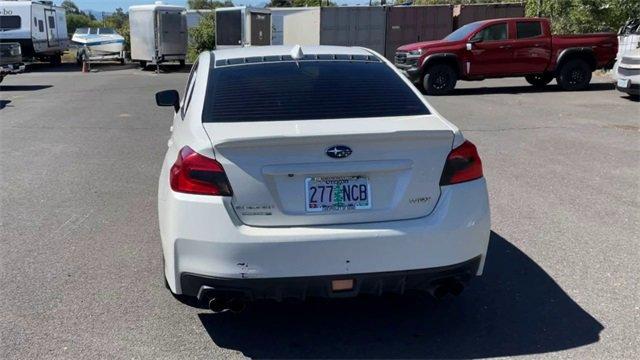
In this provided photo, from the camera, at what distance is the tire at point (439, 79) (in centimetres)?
1714

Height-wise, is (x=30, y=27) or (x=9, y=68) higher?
(x=30, y=27)

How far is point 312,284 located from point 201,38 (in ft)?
97.3

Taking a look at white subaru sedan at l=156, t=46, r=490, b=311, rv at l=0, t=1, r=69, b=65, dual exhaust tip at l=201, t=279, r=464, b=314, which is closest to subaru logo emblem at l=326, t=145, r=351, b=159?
white subaru sedan at l=156, t=46, r=490, b=311

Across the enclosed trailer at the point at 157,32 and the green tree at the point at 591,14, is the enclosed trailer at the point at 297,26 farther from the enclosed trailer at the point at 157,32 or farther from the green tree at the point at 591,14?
the green tree at the point at 591,14

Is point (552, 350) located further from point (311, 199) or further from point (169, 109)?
point (169, 109)

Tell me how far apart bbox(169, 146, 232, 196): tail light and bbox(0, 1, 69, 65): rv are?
2704cm

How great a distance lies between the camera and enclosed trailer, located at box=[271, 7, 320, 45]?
29.8 meters

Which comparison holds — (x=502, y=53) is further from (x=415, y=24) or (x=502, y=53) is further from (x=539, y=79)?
(x=415, y=24)

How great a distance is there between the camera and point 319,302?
426 centimetres

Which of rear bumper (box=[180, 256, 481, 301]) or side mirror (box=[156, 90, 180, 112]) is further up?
side mirror (box=[156, 90, 180, 112])

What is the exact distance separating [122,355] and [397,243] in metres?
1.64

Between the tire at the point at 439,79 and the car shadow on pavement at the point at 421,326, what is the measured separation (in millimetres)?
13197

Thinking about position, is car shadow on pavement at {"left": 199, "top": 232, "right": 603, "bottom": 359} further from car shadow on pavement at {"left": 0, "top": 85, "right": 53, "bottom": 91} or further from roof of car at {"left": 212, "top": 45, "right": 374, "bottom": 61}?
car shadow on pavement at {"left": 0, "top": 85, "right": 53, "bottom": 91}

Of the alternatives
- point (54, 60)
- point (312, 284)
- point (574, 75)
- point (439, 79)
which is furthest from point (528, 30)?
point (54, 60)
